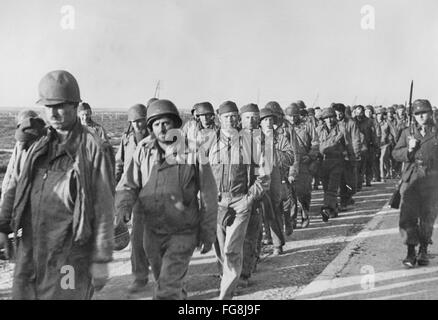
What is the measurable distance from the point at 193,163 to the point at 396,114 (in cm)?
1490

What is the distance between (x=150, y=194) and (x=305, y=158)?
5.35 metres

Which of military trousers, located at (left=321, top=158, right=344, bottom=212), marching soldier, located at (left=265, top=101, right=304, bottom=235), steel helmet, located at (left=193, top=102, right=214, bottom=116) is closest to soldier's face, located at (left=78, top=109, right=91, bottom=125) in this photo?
steel helmet, located at (left=193, top=102, right=214, bottom=116)

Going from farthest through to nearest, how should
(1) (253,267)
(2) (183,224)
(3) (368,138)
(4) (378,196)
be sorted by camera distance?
(3) (368,138), (4) (378,196), (1) (253,267), (2) (183,224)

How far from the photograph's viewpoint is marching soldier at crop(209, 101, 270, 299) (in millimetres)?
5645

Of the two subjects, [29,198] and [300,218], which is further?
[300,218]

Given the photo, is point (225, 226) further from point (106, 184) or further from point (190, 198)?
point (106, 184)

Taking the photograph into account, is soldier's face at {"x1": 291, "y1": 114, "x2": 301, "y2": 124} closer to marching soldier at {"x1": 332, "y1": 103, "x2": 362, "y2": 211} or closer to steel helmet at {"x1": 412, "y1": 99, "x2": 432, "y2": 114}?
marching soldier at {"x1": 332, "y1": 103, "x2": 362, "y2": 211}

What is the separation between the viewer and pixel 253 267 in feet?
21.2

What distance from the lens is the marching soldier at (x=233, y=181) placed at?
5.64 m

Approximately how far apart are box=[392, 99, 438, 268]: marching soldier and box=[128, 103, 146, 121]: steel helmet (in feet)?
11.4

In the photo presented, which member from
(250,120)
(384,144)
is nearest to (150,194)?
(250,120)

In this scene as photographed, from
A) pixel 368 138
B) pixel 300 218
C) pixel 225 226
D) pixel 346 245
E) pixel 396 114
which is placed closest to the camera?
pixel 225 226

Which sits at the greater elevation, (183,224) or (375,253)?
(183,224)
